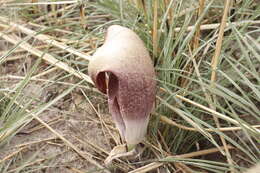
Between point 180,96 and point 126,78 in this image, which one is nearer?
point 126,78

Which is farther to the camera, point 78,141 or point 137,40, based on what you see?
point 78,141

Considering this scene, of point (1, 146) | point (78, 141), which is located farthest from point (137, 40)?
point (1, 146)

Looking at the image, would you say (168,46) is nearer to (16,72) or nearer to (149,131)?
(149,131)

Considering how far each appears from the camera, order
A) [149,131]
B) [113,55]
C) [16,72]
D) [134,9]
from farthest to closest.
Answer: [16,72]
[134,9]
[149,131]
[113,55]

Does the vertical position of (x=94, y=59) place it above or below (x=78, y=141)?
above

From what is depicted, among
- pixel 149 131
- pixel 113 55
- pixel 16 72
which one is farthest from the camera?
pixel 16 72

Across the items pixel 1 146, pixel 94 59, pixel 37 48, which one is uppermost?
pixel 94 59
